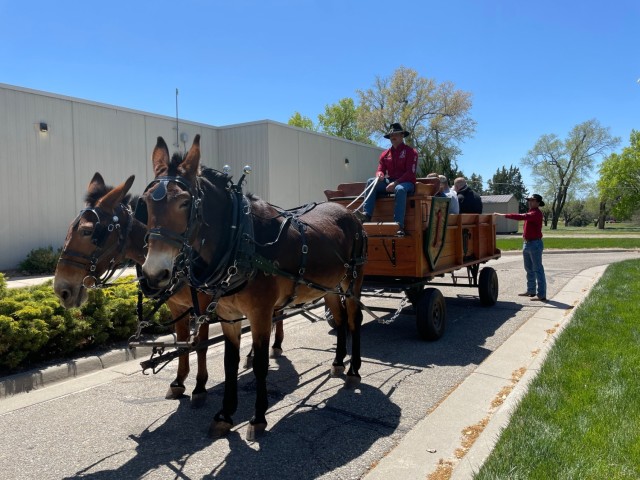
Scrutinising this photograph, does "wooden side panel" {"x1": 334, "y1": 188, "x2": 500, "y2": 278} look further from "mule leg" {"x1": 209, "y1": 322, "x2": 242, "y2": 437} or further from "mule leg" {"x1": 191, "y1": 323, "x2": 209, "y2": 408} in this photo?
"mule leg" {"x1": 209, "y1": 322, "x2": 242, "y2": 437}

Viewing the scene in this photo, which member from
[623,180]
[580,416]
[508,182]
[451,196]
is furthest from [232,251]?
[508,182]

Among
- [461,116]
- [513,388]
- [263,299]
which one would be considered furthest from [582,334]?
[461,116]

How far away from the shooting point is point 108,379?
5359mm

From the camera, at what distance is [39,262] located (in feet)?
40.7

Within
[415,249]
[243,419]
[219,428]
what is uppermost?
[415,249]

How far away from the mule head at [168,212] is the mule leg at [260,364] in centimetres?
96

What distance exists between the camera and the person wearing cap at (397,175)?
6.43 metres

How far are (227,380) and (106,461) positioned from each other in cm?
106

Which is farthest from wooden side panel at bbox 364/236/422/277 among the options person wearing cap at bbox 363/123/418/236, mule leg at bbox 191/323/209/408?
mule leg at bbox 191/323/209/408

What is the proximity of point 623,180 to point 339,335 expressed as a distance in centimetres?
7242

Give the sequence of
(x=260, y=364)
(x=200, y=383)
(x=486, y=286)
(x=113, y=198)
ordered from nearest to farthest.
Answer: (x=260, y=364) < (x=113, y=198) < (x=200, y=383) < (x=486, y=286)

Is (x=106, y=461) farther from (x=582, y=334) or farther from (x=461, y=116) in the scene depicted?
(x=461, y=116)

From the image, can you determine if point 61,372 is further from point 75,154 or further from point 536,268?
point 75,154

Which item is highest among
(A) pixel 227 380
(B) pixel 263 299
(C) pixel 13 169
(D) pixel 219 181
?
(C) pixel 13 169
